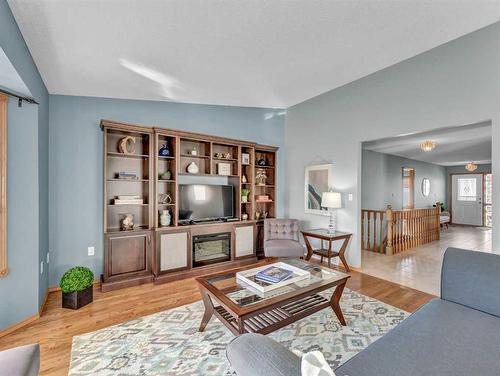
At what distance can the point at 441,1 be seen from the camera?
217cm

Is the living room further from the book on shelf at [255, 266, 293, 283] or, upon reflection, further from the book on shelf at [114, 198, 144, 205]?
the book on shelf at [255, 266, 293, 283]

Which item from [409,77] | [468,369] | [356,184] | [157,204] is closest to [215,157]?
[157,204]

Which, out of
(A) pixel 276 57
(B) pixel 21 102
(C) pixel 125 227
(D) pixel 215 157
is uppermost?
(A) pixel 276 57

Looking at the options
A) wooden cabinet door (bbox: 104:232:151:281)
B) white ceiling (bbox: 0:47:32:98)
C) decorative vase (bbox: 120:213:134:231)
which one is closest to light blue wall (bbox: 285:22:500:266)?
wooden cabinet door (bbox: 104:232:151:281)

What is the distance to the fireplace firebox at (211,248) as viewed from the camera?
3.78 metres

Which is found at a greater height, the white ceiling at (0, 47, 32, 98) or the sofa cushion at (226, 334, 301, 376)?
the white ceiling at (0, 47, 32, 98)

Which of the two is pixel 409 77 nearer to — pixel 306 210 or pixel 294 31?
pixel 294 31

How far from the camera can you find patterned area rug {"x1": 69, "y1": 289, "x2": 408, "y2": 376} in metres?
1.81

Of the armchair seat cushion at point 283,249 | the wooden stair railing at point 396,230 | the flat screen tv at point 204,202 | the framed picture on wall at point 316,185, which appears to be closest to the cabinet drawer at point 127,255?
the flat screen tv at point 204,202

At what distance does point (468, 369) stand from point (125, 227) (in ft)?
11.5

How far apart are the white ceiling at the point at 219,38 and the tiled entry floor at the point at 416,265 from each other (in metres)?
2.98

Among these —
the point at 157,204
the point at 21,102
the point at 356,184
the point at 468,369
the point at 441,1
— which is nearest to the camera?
the point at 468,369

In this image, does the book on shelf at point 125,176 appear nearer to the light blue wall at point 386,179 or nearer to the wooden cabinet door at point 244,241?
the wooden cabinet door at point 244,241

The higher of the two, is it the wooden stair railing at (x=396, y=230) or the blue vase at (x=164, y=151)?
the blue vase at (x=164, y=151)
